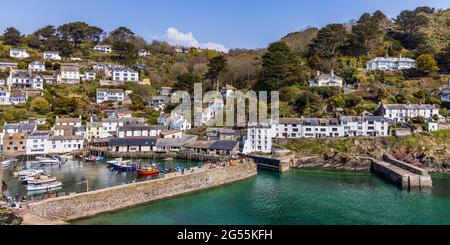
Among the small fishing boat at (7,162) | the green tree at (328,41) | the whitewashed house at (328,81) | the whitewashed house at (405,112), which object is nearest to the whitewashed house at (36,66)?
the small fishing boat at (7,162)

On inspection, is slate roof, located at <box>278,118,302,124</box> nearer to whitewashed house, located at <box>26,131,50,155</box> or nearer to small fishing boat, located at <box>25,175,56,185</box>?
small fishing boat, located at <box>25,175,56,185</box>

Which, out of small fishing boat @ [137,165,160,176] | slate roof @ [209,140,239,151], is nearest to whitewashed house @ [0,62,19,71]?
slate roof @ [209,140,239,151]

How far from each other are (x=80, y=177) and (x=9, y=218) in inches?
334

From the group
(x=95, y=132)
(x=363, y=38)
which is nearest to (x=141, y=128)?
(x=95, y=132)

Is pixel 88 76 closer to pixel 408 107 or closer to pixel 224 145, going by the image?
pixel 224 145

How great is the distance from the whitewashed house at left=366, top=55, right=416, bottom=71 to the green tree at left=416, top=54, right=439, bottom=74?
188 cm

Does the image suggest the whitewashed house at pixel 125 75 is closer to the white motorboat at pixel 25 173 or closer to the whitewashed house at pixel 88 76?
the whitewashed house at pixel 88 76

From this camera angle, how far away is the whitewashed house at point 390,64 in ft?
113

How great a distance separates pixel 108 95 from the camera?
3453 centimetres

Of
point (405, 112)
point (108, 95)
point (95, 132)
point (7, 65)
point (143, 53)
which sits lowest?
point (95, 132)

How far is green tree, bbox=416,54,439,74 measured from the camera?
3183 centimetres

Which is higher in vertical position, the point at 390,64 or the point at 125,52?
the point at 125,52

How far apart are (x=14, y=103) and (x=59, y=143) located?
939 centimetres
